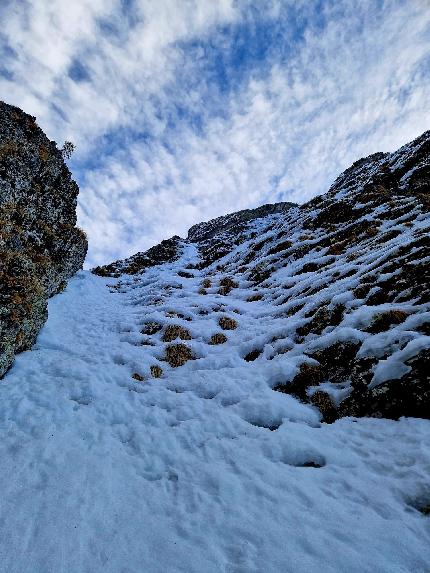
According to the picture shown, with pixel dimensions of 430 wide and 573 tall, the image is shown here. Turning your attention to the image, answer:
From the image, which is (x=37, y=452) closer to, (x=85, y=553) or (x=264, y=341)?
(x=85, y=553)

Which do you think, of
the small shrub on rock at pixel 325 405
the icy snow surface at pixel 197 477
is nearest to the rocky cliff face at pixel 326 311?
the small shrub on rock at pixel 325 405

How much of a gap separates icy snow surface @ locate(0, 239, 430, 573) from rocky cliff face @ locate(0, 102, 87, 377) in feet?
4.64

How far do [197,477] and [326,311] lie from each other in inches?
275

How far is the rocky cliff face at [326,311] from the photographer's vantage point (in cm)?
757

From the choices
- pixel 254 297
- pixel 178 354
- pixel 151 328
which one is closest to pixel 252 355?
pixel 178 354

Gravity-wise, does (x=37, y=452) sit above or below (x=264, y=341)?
below

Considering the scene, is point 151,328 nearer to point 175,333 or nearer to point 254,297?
point 175,333

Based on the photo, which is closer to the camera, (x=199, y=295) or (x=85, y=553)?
(x=85, y=553)

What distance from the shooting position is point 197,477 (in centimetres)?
600

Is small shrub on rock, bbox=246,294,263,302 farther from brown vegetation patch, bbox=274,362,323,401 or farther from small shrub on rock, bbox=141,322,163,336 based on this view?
brown vegetation patch, bbox=274,362,323,401

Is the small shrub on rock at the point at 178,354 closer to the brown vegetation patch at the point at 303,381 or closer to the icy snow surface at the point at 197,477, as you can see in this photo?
the icy snow surface at the point at 197,477

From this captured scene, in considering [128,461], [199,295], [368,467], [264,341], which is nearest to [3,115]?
[199,295]

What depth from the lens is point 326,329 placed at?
10406mm

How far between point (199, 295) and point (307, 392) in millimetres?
11384
